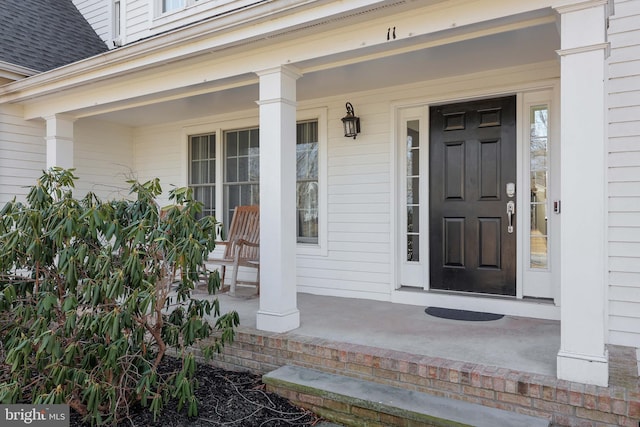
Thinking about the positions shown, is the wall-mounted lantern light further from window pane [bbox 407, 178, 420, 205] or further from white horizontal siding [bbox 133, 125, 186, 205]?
white horizontal siding [bbox 133, 125, 186, 205]

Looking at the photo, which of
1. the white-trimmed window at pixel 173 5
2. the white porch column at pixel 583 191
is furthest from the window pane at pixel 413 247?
the white-trimmed window at pixel 173 5

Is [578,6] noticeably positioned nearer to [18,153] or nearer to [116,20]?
[18,153]

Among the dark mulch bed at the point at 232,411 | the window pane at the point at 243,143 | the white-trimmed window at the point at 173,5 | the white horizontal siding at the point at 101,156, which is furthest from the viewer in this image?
the white horizontal siding at the point at 101,156

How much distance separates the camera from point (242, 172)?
5797 millimetres

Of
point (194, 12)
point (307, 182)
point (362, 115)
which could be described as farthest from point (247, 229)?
point (194, 12)

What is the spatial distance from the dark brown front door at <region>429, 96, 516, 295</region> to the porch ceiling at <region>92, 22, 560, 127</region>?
448mm

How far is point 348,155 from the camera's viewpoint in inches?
190

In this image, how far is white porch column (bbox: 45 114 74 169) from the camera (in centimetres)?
527

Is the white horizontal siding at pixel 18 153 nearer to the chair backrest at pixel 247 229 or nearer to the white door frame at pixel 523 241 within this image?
the chair backrest at pixel 247 229

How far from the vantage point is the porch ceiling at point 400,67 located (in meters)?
3.25

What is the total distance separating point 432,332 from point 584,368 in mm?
1131

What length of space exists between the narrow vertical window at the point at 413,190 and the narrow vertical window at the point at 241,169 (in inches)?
79.0

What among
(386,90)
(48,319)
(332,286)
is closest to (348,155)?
(386,90)

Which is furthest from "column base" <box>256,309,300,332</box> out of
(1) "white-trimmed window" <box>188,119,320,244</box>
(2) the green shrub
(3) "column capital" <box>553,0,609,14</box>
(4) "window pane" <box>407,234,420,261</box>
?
(3) "column capital" <box>553,0,609,14</box>
